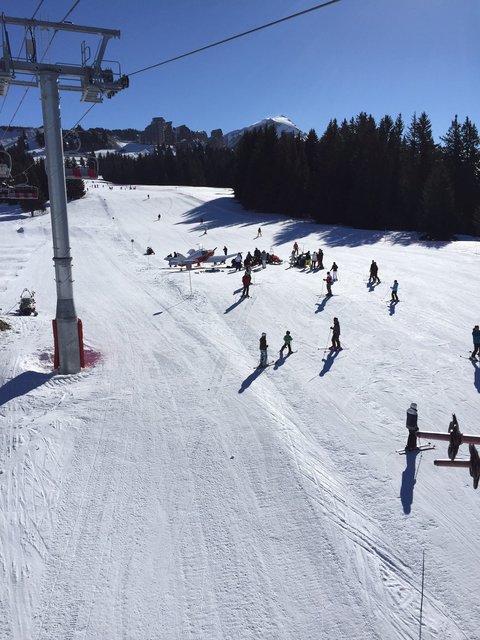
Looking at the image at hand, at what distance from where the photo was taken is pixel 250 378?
48.3 feet

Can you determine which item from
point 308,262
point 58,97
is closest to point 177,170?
point 308,262

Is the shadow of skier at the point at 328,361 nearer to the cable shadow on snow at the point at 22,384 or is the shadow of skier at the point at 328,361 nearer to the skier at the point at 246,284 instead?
the skier at the point at 246,284

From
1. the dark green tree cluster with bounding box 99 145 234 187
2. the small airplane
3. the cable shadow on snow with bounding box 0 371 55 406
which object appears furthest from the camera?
the dark green tree cluster with bounding box 99 145 234 187

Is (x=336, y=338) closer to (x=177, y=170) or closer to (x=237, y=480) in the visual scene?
(x=237, y=480)

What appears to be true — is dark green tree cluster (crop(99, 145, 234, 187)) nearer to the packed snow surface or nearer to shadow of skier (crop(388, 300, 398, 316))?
shadow of skier (crop(388, 300, 398, 316))

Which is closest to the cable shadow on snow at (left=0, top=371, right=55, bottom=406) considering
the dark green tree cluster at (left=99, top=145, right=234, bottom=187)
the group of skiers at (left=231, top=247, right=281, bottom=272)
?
the group of skiers at (left=231, top=247, right=281, bottom=272)

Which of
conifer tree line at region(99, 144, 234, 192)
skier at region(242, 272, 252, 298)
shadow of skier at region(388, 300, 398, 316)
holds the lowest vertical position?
shadow of skier at region(388, 300, 398, 316)

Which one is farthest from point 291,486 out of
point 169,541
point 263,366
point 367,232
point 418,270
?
point 367,232

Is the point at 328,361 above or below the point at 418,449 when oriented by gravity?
above

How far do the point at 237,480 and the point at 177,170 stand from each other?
4136 inches

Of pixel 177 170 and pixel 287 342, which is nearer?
pixel 287 342

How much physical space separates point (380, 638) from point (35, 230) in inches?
2086

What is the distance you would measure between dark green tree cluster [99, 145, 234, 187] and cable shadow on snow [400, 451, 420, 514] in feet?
292

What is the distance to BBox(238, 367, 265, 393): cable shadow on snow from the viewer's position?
1395 centimetres
